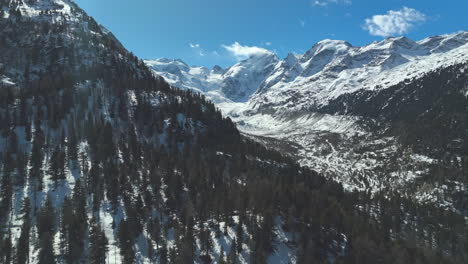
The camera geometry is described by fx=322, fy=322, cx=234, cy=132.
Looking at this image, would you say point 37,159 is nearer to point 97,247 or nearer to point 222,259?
point 97,247

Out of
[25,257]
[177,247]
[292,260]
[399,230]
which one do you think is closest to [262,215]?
[292,260]

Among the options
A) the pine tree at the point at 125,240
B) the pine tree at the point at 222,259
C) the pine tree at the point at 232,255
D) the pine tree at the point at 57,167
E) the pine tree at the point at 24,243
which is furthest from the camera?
the pine tree at the point at 57,167

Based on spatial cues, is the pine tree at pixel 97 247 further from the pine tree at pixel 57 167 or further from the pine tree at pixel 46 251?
the pine tree at pixel 57 167

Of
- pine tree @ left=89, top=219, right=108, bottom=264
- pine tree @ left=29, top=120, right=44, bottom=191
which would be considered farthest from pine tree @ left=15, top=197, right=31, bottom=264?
pine tree @ left=29, top=120, right=44, bottom=191

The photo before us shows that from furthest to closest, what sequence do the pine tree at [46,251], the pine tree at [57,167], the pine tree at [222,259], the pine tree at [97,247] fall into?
1. the pine tree at [57,167]
2. the pine tree at [46,251]
3. the pine tree at [222,259]
4. the pine tree at [97,247]

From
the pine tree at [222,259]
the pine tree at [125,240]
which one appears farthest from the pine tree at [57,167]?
the pine tree at [222,259]

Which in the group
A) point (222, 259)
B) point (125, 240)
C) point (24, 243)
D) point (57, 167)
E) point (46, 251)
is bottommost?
point (222, 259)

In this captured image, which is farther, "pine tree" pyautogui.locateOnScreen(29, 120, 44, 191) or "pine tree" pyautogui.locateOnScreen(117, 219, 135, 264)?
"pine tree" pyautogui.locateOnScreen(29, 120, 44, 191)

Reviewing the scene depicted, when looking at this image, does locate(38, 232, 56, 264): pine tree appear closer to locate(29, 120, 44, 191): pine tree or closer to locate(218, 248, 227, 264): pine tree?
locate(29, 120, 44, 191): pine tree

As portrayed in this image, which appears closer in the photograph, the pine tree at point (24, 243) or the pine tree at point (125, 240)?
the pine tree at point (24, 243)

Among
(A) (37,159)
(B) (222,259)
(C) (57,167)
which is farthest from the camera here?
(A) (37,159)

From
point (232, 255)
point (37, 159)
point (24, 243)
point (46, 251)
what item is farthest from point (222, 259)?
point (37, 159)
